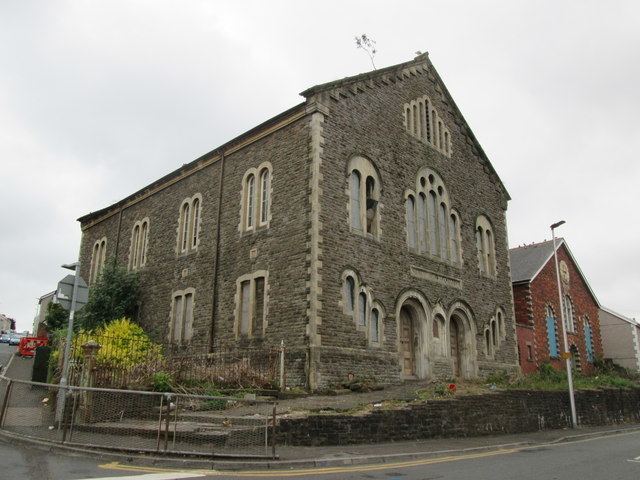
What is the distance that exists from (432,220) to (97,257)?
19.4 meters

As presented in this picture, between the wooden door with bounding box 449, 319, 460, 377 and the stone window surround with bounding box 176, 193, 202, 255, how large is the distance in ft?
37.5

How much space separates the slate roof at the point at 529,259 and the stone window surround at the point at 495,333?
7.68 metres

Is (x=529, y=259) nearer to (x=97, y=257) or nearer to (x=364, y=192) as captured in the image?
(x=364, y=192)

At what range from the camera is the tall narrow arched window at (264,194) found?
2034 cm

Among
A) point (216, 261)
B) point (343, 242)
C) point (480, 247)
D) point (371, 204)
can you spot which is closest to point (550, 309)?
point (480, 247)

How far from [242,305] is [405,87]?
11906 mm

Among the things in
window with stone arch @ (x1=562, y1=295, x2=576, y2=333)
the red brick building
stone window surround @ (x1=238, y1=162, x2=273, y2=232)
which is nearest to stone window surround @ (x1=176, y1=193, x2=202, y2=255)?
stone window surround @ (x1=238, y1=162, x2=273, y2=232)

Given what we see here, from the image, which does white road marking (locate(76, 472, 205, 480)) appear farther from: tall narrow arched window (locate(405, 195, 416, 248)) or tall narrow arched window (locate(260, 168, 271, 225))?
tall narrow arched window (locate(405, 195, 416, 248))

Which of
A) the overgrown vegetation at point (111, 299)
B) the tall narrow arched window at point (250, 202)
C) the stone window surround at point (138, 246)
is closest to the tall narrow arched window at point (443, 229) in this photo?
the tall narrow arched window at point (250, 202)

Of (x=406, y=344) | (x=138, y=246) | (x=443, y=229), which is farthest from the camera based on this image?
(x=138, y=246)

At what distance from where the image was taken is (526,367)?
30359mm

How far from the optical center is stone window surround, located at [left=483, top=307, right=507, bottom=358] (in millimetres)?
25453

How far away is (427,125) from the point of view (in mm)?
25516

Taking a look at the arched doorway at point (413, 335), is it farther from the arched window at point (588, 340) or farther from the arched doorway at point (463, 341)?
the arched window at point (588, 340)
